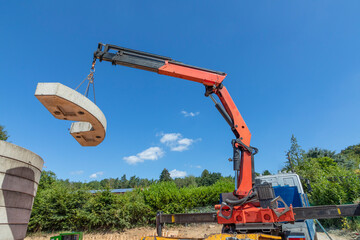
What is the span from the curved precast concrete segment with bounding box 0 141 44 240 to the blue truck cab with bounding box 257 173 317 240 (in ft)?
20.7

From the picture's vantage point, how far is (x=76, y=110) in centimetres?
491

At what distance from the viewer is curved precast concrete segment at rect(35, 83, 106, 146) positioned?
4.38 meters

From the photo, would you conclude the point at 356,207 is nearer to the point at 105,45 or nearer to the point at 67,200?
the point at 105,45

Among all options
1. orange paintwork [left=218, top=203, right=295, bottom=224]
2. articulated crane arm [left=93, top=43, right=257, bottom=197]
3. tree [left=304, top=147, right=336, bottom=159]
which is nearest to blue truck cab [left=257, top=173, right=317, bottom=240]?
orange paintwork [left=218, top=203, right=295, bottom=224]

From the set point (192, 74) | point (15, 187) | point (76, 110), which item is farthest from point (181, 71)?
point (15, 187)

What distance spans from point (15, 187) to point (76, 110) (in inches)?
107

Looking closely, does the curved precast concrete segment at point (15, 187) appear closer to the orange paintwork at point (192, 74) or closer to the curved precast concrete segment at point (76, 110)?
the curved precast concrete segment at point (76, 110)

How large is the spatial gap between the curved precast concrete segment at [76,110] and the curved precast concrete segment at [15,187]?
1.41m

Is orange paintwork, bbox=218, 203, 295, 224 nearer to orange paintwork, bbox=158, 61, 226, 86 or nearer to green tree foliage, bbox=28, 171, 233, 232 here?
orange paintwork, bbox=158, 61, 226, 86

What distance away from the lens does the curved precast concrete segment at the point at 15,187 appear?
520 cm

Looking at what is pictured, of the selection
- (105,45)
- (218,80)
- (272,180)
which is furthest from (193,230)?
(105,45)

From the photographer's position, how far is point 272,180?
7.72 meters

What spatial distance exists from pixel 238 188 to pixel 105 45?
518cm

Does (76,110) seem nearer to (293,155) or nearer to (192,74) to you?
(192,74)
